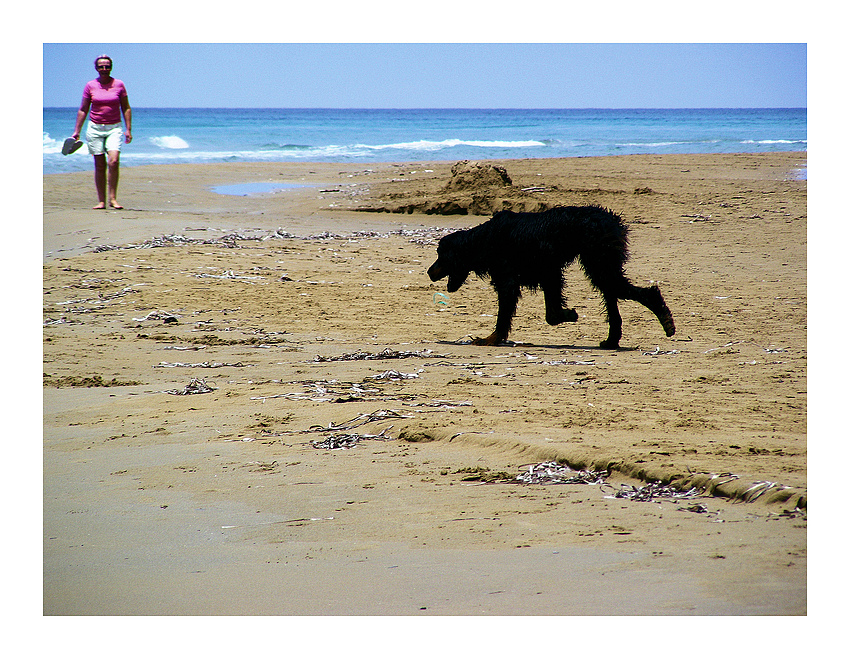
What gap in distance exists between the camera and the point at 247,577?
10.1ft

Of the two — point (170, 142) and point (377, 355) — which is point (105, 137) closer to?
point (377, 355)

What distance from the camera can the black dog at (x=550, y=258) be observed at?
6609 millimetres

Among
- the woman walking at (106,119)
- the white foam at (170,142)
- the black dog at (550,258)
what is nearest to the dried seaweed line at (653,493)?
the black dog at (550,258)

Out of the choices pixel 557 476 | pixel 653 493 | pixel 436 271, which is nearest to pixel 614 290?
pixel 436 271

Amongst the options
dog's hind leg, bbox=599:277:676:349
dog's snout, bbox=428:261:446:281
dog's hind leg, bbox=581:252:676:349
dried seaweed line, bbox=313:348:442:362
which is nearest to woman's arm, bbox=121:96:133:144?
dog's snout, bbox=428:261:446:281

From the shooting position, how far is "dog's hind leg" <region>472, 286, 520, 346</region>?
22.6 ft

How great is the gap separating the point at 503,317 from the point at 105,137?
24.4 feet

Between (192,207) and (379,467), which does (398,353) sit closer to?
(379,467)

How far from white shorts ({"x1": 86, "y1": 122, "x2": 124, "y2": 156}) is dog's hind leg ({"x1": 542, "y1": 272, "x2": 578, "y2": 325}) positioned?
286 inches

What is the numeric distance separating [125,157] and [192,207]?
1741 centimetres

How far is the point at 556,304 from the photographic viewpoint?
7336mm

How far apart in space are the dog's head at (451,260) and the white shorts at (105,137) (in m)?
6.34

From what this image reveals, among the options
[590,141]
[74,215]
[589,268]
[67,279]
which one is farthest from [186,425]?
[590,141]

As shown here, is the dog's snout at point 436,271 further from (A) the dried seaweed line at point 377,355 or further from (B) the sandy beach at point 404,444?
(A) the dried seaweed line at point 377,355
